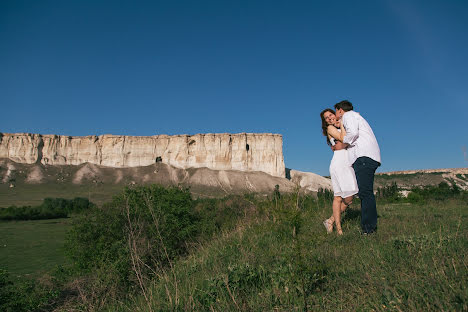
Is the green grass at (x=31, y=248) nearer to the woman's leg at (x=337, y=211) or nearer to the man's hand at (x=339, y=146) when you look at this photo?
the woman's leg at (x=337, y=211)

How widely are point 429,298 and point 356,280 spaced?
0.71 metres

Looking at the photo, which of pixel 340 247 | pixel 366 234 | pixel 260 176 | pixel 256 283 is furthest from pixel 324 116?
pixel 260 176

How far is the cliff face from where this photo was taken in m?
105

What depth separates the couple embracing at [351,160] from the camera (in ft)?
15.9

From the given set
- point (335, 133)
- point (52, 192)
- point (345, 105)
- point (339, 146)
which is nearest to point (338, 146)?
point (339, 146)

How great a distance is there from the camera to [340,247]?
12.7 ft

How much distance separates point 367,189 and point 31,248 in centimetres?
4051

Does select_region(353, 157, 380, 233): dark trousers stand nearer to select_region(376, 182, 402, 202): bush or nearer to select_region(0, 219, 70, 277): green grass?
select_region(376, 182, 402, 202): bush

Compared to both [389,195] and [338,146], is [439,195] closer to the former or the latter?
[389,195]

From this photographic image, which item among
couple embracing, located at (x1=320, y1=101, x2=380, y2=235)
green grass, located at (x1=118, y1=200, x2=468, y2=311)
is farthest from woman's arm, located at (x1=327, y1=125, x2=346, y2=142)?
green grass, located at (x1=118, y1=200, x2=468, y2=311)

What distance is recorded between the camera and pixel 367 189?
16.1 ft

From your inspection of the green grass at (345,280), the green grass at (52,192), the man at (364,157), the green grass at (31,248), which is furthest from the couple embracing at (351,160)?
the green grass at (52,192)

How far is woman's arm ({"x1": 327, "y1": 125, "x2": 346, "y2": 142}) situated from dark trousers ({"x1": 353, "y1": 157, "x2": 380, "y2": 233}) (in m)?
0.71

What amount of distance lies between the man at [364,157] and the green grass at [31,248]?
21.9m
